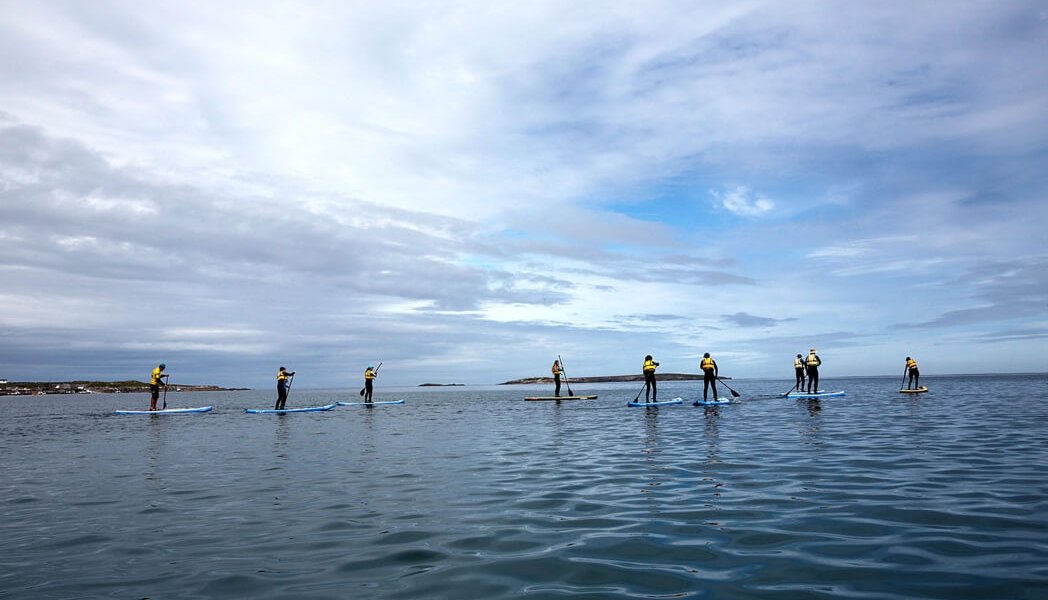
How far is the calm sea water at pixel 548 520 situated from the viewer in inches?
234

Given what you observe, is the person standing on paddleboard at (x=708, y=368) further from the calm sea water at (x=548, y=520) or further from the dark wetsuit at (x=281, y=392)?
the dark wetsuit at (x=281, y=392)

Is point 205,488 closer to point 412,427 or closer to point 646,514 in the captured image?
point 646,514

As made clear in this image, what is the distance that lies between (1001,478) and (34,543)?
15267mm

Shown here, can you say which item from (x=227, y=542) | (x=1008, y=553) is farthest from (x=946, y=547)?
(x=227, y=542)

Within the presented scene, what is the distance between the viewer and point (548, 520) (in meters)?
8.49

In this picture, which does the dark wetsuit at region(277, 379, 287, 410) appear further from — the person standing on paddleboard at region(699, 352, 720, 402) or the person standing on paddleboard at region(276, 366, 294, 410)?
the person standing on paddleboard at region(699, 352, 720, 402)

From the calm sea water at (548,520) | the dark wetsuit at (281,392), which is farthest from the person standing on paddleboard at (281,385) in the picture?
the calm sea water at (548,520)

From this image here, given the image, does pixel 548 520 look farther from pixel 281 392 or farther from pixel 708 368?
pixel 281 392

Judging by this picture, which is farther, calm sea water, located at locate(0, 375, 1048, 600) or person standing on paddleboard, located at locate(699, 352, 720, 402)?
person standing on paddleboard, located at locate(699, 352, 720, 402)

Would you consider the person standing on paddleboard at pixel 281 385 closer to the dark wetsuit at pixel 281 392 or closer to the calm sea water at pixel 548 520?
the dark wetsuit at pixel 281 392

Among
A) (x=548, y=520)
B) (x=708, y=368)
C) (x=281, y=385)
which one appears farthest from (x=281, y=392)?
(x=548, y=520)

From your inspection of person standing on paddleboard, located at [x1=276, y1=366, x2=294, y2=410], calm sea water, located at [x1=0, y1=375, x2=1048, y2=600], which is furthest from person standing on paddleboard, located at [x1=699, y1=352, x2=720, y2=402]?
person standing on paddleboard, located at [x1=276, y1=366, x2=294, y2=410]

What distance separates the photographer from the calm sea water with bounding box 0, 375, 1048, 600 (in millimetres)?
5945

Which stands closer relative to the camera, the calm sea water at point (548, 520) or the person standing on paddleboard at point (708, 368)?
the calm sea water at point (548, 520)
